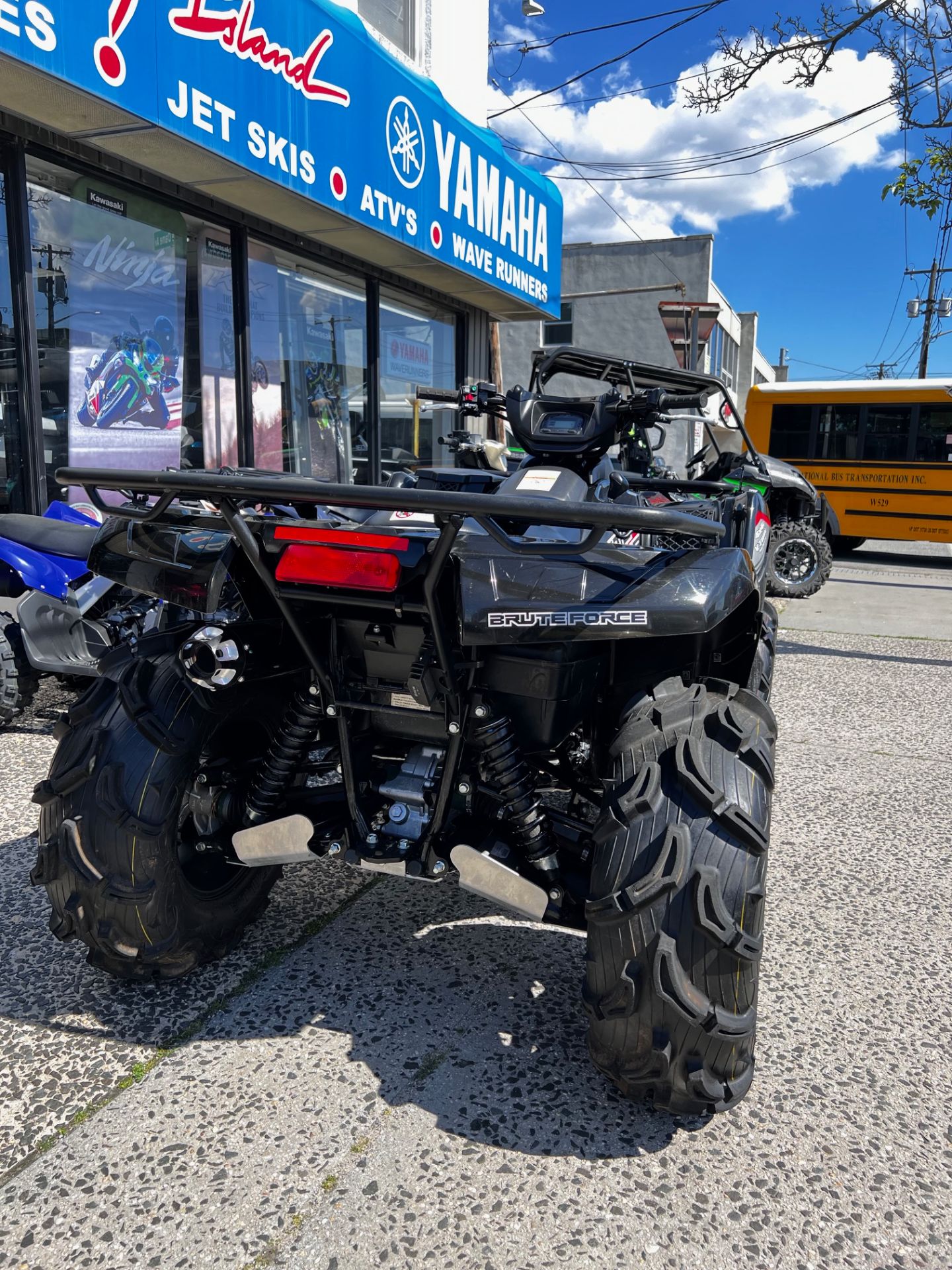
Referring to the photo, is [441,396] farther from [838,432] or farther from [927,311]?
[927,311]

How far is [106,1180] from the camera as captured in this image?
1.84 meters

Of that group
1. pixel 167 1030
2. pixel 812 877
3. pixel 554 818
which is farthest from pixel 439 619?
pixel 812 877

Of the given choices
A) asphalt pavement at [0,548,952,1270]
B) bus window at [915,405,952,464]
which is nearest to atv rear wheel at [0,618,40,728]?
asphalt pavement at [0,548,952,1270]

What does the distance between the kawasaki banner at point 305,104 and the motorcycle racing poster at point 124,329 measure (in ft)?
3.80

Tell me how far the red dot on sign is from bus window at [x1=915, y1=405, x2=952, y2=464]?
12.6m

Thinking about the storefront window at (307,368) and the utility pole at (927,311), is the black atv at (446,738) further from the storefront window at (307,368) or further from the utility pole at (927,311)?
the utility pole at (927,311)

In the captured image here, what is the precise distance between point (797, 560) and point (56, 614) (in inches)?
316

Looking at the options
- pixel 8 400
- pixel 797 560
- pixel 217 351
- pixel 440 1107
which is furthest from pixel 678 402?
pixel 797 560

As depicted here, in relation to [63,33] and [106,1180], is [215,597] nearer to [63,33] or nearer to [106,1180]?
[106,1180]

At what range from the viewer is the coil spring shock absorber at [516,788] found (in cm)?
217

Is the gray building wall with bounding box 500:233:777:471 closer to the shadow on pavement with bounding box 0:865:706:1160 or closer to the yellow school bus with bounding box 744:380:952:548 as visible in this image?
the yellow school bus with bounding box 744:380:952:548

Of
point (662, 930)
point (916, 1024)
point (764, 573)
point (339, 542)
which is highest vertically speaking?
point (339, 542)

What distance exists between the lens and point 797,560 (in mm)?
10312

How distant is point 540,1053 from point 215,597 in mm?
1343
